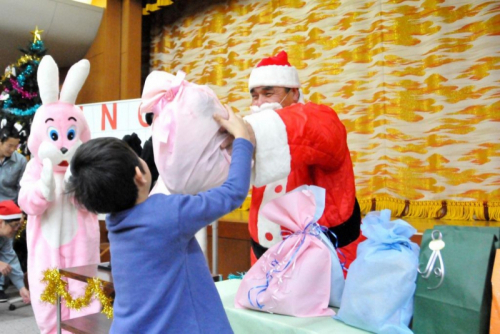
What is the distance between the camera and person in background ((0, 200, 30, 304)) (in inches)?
127

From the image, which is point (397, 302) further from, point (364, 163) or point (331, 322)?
point (364, 163)

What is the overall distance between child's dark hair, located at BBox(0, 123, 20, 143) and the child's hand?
3242 mm

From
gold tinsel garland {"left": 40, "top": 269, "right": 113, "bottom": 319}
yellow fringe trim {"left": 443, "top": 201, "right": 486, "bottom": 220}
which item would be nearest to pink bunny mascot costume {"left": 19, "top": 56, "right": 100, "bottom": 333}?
gold tinsel garland {"left": 40, "top": 269, "right": 113, "bottom": 319}

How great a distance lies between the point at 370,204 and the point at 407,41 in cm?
142

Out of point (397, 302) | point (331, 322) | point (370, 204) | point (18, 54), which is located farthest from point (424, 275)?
point (18, 54)

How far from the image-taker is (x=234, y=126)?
3.30 feet

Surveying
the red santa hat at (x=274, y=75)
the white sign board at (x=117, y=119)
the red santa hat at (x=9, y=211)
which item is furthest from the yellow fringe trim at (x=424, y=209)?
the red santa hat at (x=9, y=211)

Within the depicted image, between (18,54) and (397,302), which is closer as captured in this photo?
(397,302)

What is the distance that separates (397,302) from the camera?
37.2 inches

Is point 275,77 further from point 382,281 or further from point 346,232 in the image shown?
point 382,281

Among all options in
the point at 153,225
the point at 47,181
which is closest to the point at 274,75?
the point at 153,225

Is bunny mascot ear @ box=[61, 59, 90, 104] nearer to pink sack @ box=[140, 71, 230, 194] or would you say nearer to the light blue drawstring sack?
pink sack @ box=[140, 71, 230, 194]

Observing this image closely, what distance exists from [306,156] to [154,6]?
191 inches

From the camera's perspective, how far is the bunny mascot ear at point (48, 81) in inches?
90.3
